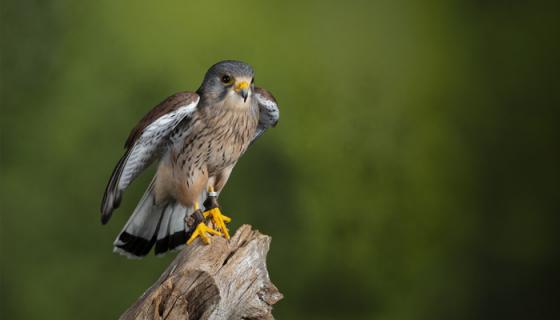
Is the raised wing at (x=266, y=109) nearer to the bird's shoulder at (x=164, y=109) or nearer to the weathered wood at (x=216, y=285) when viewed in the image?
the bird's shoulder at (x=164, y=109)

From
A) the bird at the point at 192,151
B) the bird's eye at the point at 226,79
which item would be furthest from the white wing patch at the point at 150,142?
the bird's eye at the point at 226,79

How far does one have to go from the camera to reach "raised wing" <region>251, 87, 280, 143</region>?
3.04 metres

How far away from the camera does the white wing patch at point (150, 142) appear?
2.77 metres

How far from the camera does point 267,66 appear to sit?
4.10 metres

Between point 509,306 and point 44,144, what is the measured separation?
2454 mm

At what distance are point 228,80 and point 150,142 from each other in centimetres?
36

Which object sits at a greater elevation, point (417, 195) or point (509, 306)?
point (417, 195)

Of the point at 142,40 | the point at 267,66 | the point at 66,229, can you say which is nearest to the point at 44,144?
the point at 66,229

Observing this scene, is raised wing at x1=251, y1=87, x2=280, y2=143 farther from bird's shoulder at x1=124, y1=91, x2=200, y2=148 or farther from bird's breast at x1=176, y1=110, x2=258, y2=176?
bird's shoulder at x1=124, y1=91, x2=200, y2=148

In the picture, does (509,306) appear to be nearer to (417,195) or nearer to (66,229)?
(417,195)

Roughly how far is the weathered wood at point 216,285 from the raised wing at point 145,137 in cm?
34

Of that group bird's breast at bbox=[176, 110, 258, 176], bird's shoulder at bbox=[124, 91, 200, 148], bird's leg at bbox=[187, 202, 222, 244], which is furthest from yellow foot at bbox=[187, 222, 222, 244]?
bird's shoulder at bbox=[124, 91, 200, 148]

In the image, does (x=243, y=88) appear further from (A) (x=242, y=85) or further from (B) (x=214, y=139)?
(B) (x=214, y=139)

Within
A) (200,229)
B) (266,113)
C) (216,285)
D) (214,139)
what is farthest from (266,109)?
(216,285)
